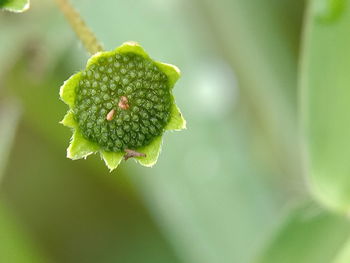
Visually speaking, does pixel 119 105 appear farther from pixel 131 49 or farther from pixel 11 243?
pixel 11 243

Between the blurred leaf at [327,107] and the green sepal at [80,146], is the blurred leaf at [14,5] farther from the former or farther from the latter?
the blurred leaf at [327,107]

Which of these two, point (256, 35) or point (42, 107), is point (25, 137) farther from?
point (256, 35)

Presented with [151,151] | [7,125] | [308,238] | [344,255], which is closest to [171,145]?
[7,125]

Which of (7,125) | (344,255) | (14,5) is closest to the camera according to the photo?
(14,5)

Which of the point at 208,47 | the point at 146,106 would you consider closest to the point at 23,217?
the point at 208,47

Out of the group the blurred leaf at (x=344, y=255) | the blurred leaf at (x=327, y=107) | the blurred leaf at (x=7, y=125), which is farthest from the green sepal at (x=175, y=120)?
the blurred leaf at (x=7, y=125)

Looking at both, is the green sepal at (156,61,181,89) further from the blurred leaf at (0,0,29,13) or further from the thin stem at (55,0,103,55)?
the blurred leaf at (0,0,29,13)

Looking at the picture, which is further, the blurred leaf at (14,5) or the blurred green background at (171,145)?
the blurred green background at (171,145)
